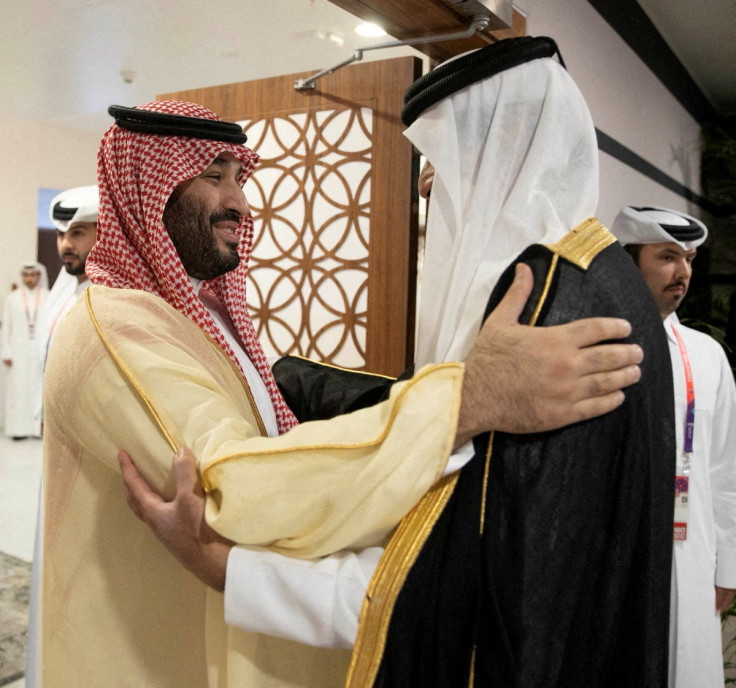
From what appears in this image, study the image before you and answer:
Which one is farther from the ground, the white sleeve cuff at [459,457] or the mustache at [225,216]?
the mustache at [225,216]

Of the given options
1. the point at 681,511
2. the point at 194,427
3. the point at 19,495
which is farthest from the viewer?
the point at 19,495

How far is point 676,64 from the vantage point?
627 centimetres

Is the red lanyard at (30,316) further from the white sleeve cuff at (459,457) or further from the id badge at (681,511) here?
the white sleeve cuff at (459,457)

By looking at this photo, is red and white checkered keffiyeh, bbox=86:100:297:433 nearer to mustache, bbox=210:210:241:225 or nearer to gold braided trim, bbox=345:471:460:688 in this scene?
mustache, bbox=210:210:241:225

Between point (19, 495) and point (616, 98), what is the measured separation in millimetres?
5882

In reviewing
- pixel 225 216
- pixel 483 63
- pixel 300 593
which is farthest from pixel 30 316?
pixel 300 593

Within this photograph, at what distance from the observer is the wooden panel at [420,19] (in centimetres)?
221

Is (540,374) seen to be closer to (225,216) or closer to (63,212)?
(225,216)

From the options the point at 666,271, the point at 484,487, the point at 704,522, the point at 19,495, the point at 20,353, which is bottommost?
the point at 19,495

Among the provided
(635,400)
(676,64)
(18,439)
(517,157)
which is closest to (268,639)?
(635,400)

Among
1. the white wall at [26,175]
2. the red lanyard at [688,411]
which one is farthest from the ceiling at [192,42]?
the red lanyard at [688,411]

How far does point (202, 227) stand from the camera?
1718 millimetres

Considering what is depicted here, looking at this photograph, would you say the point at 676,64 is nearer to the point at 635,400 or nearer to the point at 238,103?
the point at 238,103

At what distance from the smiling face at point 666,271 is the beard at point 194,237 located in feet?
6.63
